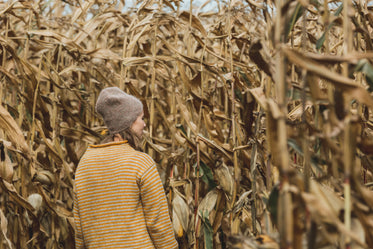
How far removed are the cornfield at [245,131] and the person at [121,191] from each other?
238 millimetres

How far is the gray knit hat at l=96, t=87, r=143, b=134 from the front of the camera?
169 cm

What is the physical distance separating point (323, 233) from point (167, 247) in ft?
3.15

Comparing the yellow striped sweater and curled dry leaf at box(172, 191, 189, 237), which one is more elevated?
the yellow striped sweater

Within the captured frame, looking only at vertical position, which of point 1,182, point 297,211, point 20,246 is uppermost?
point 297,211

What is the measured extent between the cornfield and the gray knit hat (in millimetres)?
214

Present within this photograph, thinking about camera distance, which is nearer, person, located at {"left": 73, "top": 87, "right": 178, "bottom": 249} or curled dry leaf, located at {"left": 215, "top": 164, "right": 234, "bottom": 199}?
person, located at {"left": 73, "top": 87, "right": 178, "bottom": 249}

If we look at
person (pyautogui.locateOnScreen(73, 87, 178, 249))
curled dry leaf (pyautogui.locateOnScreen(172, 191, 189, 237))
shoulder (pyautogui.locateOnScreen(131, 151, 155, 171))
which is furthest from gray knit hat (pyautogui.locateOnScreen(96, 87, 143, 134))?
curled dry leaf (pyautogui.locateOnScreen(172, 191, 189, 237))

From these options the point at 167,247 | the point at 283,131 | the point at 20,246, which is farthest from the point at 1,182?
the point at 283,131

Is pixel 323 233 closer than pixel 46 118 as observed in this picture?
Yes

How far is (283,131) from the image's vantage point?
787mm

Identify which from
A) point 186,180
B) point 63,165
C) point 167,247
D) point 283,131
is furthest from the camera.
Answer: point 63,165

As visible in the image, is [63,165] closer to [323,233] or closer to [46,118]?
[46,118]

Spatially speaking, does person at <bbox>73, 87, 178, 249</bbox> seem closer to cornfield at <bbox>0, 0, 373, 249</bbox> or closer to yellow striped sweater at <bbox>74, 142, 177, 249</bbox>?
yellow striped sweater at <bbox>74, 142, 177, 249</bbox>

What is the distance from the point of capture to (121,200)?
5.23 ft
